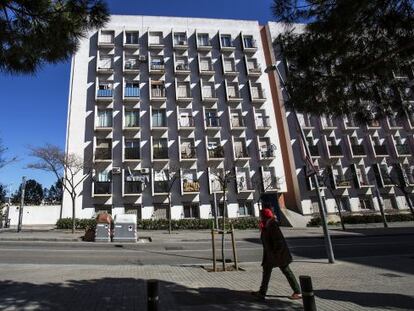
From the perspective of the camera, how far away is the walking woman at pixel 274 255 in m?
6.27

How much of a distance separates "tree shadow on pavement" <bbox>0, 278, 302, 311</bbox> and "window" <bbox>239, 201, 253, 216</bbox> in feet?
80.0

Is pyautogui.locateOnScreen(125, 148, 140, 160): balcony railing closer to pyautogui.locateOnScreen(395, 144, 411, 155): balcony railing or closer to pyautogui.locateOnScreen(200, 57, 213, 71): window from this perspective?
pyautogui.locateOnScreen(200, 57, 213, 71): window

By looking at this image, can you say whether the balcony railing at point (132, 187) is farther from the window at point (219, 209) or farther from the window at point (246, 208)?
the window at point (246, 208)

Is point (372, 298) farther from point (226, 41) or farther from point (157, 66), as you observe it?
point (226, 41)

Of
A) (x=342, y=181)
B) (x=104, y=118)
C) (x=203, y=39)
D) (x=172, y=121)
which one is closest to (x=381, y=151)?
(x=342, y=181)

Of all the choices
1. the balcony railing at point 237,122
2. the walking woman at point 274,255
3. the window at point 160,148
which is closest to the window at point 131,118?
the window at point 160,148

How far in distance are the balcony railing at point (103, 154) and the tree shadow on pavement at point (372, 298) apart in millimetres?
26755

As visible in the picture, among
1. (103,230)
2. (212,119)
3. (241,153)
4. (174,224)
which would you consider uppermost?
(212,119)

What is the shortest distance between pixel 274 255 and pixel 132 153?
86.4 feet

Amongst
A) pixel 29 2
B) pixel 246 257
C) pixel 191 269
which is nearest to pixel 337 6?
pixel 29 2

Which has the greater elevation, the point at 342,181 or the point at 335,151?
the point at 335,151

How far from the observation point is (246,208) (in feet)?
105

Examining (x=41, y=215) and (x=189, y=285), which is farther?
(x=41, y=215)

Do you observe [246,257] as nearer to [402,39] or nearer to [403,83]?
[403,83]
